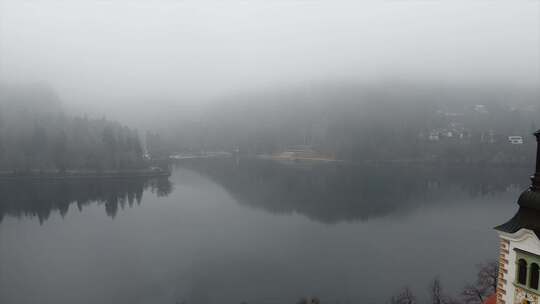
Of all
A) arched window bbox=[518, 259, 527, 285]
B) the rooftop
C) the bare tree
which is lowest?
the bare tree

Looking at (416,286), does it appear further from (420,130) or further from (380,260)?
(420,130)

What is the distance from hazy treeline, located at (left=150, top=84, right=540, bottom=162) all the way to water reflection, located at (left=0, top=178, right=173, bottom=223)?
81.4ft

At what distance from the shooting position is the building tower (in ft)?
12.7

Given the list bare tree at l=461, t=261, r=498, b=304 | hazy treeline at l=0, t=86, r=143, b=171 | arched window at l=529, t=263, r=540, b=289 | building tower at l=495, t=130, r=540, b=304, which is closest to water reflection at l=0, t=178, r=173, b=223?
hazy treeline at l=0, t=86, r=143, b=171

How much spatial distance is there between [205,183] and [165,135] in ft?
183

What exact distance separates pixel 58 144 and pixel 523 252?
43687mm

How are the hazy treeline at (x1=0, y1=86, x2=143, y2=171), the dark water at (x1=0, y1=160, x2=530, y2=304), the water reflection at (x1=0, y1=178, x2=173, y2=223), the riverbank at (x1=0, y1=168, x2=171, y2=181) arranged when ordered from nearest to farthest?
the dark water at (x1=0, y1=160, x2=530, y2=304), the water reflection at (x1=0, y1=178, x2=173, y2=223), the riverbank at (x1=0, y1=168, x2=171, y2=181), the hazy treeline at (x1=0, y1=86, x2=143, y2=171)

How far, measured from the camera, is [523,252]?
13.1ft

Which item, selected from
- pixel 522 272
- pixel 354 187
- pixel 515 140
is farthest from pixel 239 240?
pixel 515 140

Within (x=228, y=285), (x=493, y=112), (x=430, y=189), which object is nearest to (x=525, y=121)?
(x=493, y=112)

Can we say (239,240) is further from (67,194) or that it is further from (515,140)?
(515,140)

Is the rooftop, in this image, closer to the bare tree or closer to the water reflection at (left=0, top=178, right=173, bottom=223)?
the bare tree

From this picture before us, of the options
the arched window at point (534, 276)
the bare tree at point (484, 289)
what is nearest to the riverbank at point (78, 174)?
the bare tree at point (484, 289)

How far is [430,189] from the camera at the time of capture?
32.8m
